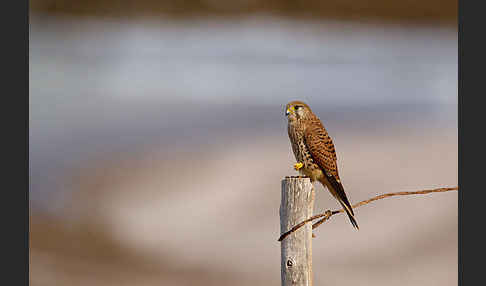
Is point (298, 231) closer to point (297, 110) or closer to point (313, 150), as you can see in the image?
point (313, 150)

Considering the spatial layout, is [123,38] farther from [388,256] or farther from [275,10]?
[388,256]

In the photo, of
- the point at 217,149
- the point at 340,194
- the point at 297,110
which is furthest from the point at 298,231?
the point at 217,149

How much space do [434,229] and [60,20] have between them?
471 cm

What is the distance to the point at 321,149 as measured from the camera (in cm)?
251

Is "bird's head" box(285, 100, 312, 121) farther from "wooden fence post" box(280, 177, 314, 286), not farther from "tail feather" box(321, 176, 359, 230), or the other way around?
"wooden fence post" box(280, 177, 314, 286)

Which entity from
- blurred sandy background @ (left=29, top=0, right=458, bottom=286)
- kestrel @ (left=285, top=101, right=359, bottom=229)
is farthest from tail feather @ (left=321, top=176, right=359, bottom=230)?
blurred sandy background @ (left=29, top=0, right=458, bottom=286)

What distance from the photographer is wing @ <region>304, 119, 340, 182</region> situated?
8.21 ft

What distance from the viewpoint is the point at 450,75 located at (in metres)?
5.18

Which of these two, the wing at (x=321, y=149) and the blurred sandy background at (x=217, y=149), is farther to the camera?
the blurred sandy background at (x=217, y=149)

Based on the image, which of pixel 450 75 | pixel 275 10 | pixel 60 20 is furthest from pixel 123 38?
pixel 450 75

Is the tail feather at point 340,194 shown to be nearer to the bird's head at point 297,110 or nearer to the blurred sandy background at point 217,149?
the bird's head at point 297,110

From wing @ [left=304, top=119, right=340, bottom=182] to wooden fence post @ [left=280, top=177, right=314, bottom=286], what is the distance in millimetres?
394

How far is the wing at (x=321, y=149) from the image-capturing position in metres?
2.50

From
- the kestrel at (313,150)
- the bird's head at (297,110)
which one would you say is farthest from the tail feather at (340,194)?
the bird's head at (297,110)
